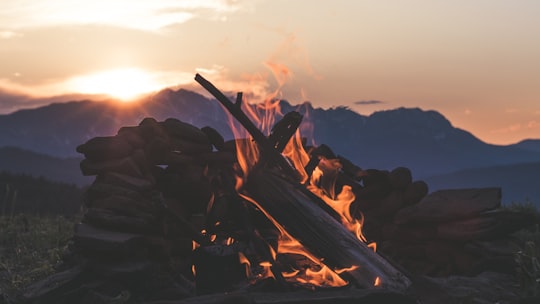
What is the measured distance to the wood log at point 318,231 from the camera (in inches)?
261

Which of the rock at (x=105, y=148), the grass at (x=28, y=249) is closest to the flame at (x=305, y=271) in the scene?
the rock at (x=105, y=148)

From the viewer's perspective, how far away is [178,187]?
8.38m

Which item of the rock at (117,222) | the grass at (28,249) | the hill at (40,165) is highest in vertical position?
the hill at (40,165)

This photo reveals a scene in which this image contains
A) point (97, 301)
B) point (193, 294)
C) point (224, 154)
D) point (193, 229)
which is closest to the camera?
point (97, 301)

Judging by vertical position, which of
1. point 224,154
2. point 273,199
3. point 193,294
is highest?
point 224,154

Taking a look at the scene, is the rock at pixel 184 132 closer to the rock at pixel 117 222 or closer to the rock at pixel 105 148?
the rock at pixel 105 148

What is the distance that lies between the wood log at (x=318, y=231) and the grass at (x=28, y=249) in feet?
11.2

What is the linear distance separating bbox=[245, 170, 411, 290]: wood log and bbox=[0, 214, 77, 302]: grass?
3.41 meters

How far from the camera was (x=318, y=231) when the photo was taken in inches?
284

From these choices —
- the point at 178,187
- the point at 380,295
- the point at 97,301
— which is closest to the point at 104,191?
the point at 178,187

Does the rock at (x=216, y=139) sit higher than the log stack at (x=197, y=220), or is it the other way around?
the rock at (x=216, y=139)

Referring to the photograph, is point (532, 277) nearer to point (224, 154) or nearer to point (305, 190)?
point (305, 190)

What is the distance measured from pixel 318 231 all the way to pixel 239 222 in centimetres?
147

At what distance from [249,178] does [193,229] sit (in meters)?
0.97
